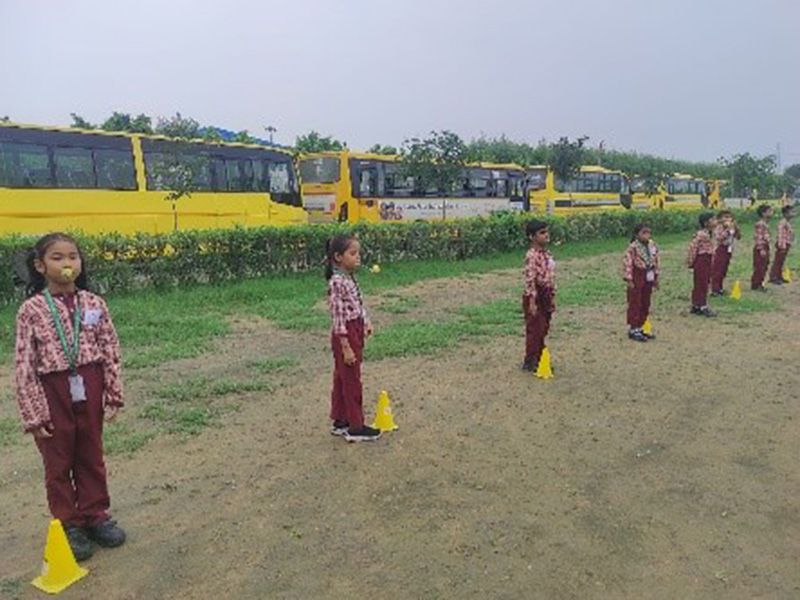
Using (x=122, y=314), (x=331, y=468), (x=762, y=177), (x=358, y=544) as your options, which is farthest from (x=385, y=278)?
(x=762, y=177)

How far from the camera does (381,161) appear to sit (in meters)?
20.2

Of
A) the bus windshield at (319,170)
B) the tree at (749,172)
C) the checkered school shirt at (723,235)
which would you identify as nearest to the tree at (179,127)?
the bus windshield at (319,170)

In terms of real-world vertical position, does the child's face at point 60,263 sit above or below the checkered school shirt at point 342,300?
above

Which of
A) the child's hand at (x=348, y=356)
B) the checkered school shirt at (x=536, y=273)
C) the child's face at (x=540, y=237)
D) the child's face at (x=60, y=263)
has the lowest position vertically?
the child's hand at (x=348, y=356)

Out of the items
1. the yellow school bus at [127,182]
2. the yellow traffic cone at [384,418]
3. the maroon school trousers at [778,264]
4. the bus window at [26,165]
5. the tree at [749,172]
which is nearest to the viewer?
the yellow traffic cone at [384,418]

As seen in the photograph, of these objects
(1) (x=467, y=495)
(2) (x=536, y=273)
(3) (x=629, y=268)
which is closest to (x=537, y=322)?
(2) (x=536, y=273)

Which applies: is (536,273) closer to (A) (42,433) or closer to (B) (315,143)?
(A) (42,433)

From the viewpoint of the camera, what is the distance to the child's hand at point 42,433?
320 cm

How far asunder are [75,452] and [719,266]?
34.6 ft

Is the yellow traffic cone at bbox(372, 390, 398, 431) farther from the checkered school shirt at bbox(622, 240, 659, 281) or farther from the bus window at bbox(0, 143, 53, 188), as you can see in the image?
the bus window at bbox(0, 143, 53, 188)

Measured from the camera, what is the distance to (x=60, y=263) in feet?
10.7

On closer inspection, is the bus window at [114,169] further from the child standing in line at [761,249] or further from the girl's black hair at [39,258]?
the child standing in line at [761,249]

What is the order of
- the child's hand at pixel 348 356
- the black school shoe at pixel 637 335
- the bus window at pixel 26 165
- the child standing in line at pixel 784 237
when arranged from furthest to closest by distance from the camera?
the bus window at pixel 26 165 → the child standing in line at pixel 784 237 → the black school shoe at pixel 637 335 → the child's hand at pixel 348 356

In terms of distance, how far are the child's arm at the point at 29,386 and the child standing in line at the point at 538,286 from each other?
4386 millimetres
